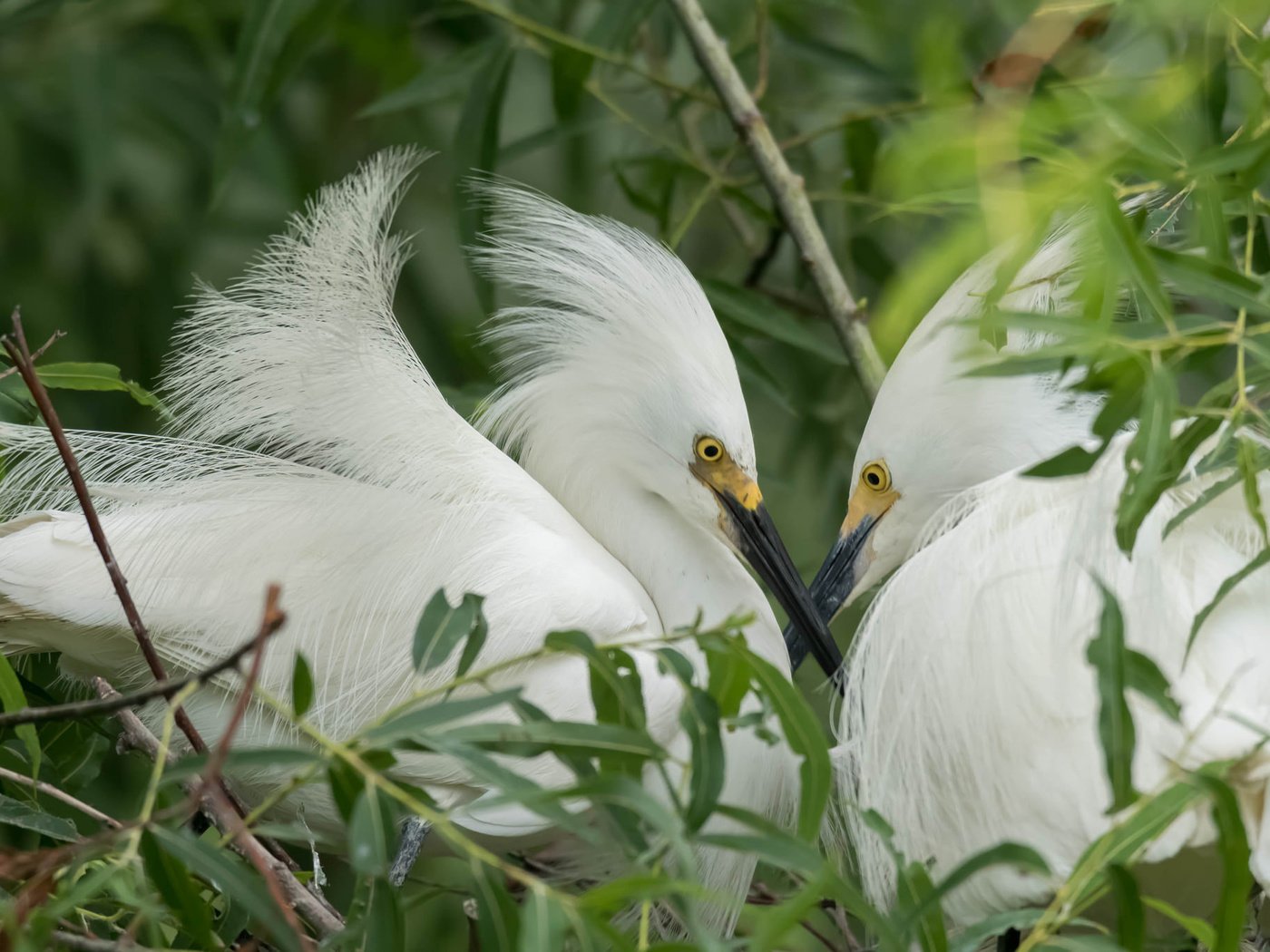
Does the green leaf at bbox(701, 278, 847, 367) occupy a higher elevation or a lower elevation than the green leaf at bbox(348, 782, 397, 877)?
higher

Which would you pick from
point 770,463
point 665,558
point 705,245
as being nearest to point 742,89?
point 665,558

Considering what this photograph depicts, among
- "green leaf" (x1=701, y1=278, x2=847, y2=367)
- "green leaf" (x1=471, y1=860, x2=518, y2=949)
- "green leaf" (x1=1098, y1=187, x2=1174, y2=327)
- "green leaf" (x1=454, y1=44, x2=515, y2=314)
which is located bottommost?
"green leaf" (x1=471, y1=860, x2=518, y2=949)

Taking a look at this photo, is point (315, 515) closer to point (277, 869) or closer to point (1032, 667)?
point (277, 869)

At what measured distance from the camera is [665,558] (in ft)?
5.56

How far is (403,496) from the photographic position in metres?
1.51

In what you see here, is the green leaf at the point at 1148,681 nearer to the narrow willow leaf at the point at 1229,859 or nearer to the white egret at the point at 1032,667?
the narrow willow leaf at the point at 1229,859

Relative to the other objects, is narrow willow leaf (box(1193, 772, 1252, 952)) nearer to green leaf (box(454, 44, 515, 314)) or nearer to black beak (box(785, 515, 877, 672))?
black beak (box(785, 515, 877, 672))

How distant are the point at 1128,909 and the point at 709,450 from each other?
885 millimetres

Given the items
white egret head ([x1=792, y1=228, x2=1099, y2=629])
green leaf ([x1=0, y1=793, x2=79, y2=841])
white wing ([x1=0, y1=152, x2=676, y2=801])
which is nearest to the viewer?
green leaf ([x1=0, y1=793, x2=79, y2=841])

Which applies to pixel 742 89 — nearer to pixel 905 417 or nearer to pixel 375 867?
pixel 905 417

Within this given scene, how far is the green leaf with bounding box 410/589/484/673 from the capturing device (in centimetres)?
80

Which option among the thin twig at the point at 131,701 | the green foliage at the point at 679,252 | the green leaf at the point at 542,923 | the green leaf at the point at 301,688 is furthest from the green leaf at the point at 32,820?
the green leaf at the point at 542,923

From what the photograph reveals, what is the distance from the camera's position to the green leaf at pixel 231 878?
0.71 meters

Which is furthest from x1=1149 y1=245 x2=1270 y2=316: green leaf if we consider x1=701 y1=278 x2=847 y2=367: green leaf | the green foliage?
x1=701 y1=278 x2=847 y2=367: green leaf
